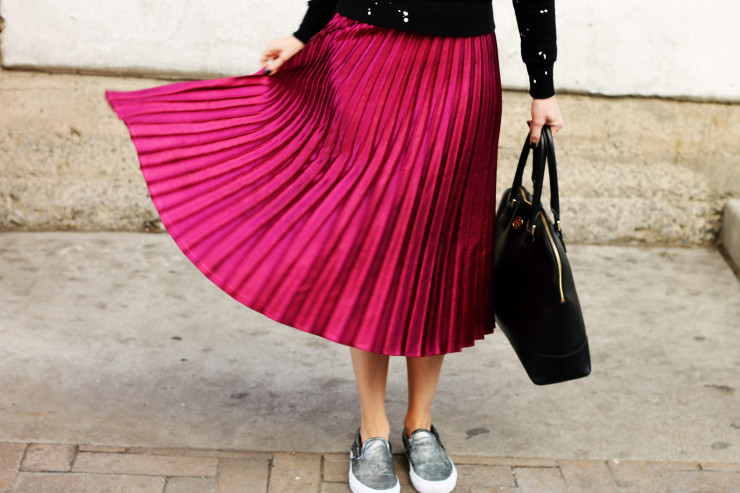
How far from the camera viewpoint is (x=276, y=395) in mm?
2928

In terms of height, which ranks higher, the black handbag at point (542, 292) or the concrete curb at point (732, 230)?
the black handbag at point (542, 292)

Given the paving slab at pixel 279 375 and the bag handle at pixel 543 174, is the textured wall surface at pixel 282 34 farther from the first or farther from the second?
the bag handle at pixel 543 174

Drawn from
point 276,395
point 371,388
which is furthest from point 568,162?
point 371,388

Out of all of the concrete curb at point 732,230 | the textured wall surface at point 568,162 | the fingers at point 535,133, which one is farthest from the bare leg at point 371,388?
the concrete curb at point 732,230

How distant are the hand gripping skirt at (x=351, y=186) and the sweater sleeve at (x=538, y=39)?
3.6 inches

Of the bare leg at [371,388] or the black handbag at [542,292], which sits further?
the bare leg at [371,388]

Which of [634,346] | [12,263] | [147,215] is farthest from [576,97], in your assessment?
[12,263]

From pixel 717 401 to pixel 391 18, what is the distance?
1.85 metres

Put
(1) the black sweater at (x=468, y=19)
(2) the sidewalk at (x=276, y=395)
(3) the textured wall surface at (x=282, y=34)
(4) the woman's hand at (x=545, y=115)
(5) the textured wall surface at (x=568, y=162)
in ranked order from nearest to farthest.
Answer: (1) the black sweater at (x=468, y=19), (4) the woman's hand at (x=545, y=115), (2) the sidewalk at (x=276, y=395), (3) the textured wall surface at (x=282, y=34), (5) the textured wall surface at (x=568, y=162)

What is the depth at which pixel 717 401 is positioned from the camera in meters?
3.01

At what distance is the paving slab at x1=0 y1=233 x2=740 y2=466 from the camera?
8.86ft

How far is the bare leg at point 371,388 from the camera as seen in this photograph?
238 cm

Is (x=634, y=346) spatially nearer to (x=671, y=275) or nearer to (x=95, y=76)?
(x=671, y=275)

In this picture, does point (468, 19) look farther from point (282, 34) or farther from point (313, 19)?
point (282, 34)
